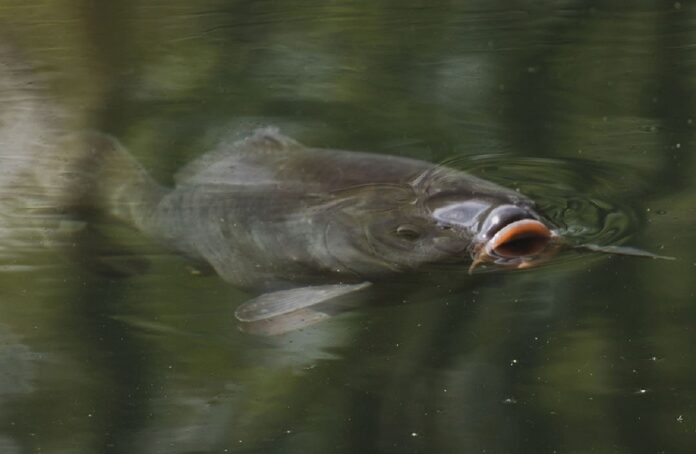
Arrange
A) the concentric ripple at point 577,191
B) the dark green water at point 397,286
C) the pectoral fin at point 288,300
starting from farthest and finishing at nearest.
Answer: the concentric ripple at point 577,191, the pectoral fin at point 288,300, the dark green water at point 397,286

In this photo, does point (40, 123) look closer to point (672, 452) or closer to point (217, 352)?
point (217, 352)

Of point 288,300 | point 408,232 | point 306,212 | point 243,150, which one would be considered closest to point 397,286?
point 408,232

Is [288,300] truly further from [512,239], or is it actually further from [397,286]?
[512,239]

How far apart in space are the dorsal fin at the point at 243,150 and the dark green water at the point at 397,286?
67 mm

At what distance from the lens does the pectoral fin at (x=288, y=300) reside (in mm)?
2713

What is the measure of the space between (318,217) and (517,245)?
0.50m

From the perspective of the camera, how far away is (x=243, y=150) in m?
3.41

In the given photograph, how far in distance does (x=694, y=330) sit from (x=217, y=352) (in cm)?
98

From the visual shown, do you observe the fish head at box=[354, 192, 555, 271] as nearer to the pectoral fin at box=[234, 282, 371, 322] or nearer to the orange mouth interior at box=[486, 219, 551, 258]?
the orange mouth interior at box=[486, 219, 551, 258]

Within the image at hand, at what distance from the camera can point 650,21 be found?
14.0 feet

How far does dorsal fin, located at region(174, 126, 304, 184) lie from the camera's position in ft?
11.0

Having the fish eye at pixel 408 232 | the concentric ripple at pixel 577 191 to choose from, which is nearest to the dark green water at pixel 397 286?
the concentric ripple at pixel 577 191

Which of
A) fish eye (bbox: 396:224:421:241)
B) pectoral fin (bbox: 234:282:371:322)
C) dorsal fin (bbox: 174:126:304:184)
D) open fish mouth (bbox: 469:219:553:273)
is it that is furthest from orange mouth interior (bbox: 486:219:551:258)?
dorsal fin (bbox: 174:126:304:184)

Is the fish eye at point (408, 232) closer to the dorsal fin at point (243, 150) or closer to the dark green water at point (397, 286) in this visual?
the dark green water at point (397, 286)
